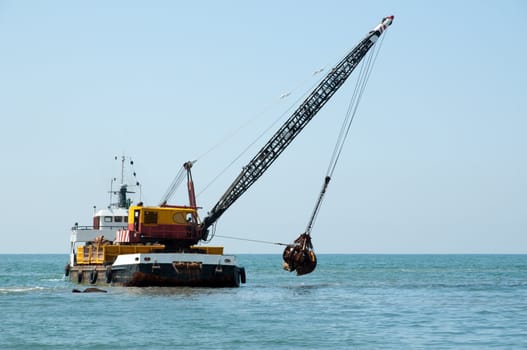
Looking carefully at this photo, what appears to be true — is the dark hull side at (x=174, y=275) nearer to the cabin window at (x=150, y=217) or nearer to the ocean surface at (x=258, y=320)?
the ocean surface at (x=258, y=320)

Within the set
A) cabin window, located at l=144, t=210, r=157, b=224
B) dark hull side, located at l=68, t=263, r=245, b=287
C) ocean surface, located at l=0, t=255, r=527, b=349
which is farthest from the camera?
cabin window, located at l=144, t=210, r=157, b=224

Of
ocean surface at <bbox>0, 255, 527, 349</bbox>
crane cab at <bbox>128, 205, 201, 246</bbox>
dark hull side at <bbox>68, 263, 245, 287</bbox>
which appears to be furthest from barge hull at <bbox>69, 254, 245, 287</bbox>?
crane cab at <bbox>128, 205, 201, 246</bbox>

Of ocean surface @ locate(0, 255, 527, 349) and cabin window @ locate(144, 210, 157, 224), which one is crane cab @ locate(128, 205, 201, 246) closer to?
cabin window @ locate(144, 210, 157, 224)

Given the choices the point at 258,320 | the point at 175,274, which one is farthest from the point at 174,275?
the point at 258,320

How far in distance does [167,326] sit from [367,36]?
128ft

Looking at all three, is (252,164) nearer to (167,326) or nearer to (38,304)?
(38,304)

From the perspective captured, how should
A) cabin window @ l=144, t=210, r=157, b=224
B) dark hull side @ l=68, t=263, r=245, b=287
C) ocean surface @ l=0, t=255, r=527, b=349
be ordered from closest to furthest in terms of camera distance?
ocean surface @ l=0, t=255, r=527, b=349 < dark hull side @ l=68, t=263, r=245, b=287 < cabin window @ l=144, t=210, r=157, b=224

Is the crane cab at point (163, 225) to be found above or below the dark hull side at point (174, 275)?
above

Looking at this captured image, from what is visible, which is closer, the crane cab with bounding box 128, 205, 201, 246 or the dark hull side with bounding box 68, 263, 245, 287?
the dark hull side with bounding box 68, 263, 245, 287

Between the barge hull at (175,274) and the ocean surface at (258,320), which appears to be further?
the barge hull at (175,274)

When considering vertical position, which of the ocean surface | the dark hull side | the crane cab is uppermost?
the crane cab

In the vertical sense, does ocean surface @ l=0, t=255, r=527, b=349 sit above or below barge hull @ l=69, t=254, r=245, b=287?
below

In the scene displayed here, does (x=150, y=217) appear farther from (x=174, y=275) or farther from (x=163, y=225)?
(x=174, y=275)

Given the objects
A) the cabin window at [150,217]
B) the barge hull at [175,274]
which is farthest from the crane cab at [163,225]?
the barge hull at [175,274]
